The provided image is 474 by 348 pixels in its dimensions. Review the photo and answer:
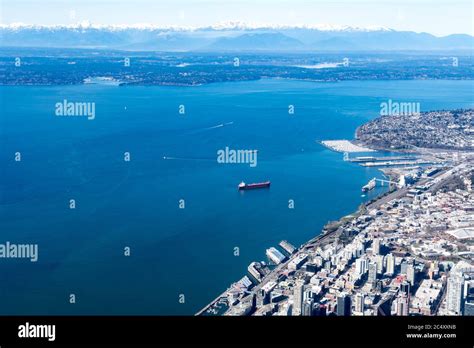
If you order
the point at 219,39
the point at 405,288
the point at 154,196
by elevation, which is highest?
the point at 219,39

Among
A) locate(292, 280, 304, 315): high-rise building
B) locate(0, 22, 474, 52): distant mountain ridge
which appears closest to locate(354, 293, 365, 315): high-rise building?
locate(292, 280, 304, 315): high-rise building

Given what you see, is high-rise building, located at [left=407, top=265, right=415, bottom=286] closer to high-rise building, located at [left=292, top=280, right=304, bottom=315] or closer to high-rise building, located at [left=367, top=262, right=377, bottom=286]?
high-rise building, located at [left=367, top=262, right=377, bottom=286]

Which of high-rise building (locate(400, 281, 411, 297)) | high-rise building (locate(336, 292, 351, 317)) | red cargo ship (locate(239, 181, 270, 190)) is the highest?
red cargo ship (locate(239, 181, 270, 190))

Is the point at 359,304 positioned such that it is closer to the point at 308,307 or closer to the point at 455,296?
the point at 308,307

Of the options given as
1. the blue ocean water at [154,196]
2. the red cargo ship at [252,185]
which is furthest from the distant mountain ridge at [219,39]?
the red cargo ship at [252,185]

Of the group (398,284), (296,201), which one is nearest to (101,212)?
(296,201)

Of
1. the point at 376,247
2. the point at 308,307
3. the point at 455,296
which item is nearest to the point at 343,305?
the point at 308,307
